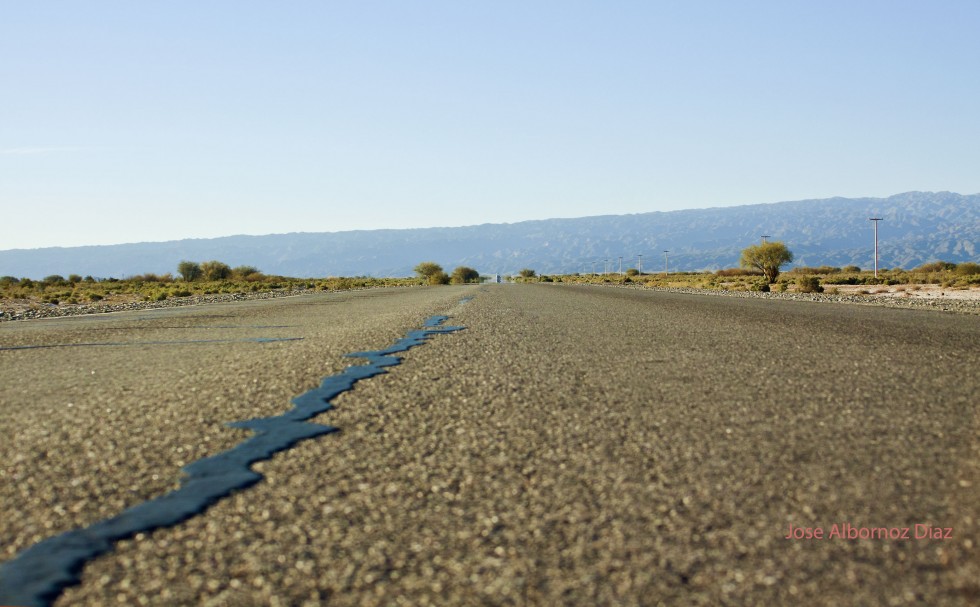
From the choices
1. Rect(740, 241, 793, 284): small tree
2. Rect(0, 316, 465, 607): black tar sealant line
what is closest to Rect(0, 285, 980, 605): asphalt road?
Rect(0, 316, 465, 607): black tar sealant line

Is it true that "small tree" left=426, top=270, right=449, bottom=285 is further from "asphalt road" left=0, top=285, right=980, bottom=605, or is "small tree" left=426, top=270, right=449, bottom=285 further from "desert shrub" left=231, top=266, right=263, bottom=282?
"asphalt road" left=0, top=285, right=980, bottom=605

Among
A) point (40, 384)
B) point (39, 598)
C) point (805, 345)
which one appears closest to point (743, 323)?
point (805, 345)

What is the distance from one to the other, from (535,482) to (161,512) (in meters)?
1.86

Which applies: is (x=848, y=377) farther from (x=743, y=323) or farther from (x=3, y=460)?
(x=743, y=323)

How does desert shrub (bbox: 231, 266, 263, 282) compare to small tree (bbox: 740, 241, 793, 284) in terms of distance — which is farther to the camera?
desert shrub (bbox: 231, 266, 263, 282)

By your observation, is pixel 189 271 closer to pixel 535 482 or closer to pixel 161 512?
pixel 161 512

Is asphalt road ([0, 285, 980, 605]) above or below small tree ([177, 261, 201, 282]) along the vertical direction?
below

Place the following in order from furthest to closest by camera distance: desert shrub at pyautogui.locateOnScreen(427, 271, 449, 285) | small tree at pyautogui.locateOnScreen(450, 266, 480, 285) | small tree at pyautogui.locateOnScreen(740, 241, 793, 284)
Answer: small tree at pyautogui.locateOnScreen(450, 266, 480, 285)
desert shrub at pyautogui.locateOnScreen(427, 271, 449, 285)
small tree at pyautogui.locateOnScreen(740, 241, 793, 284)

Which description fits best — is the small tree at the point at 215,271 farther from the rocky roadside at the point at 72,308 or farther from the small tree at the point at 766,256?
the small tree at the point at 766,256

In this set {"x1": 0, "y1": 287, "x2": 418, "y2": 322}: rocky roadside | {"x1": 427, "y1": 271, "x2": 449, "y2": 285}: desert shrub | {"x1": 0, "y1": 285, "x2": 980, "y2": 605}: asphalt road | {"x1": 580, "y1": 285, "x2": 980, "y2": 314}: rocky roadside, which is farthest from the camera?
{"x1": 427, "y1": 271, "x2": 449, "y2": 285}: desert shrub

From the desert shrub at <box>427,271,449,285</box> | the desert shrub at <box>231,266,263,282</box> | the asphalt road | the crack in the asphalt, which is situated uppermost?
the desert shrub at <box>231,266,263,282</box>

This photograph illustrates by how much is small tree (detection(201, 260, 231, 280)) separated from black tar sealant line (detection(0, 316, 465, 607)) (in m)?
103

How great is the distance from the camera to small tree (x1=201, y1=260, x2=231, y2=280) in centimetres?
10431

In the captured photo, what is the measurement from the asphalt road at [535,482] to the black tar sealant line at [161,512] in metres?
0.10
